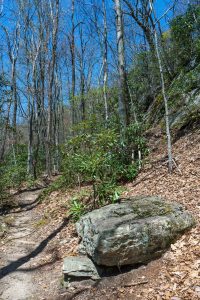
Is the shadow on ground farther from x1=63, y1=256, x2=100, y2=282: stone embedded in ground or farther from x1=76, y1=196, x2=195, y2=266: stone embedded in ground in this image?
x1=76, y1=196, x2=195, y2=266: stone embedded in ground

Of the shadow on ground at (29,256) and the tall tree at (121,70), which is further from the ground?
the tall tree at (121,70)

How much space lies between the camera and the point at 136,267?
4668mm

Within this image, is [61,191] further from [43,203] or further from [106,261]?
[106,261]

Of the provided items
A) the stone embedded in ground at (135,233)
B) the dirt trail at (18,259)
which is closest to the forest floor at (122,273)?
the dirt trail at (18,259)

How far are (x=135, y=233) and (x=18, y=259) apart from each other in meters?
3.02

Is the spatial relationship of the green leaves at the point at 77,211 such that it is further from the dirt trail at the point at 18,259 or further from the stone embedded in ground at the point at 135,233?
the stone embedded in ground at the point at 135,233

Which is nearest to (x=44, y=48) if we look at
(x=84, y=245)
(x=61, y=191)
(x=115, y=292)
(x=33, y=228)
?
(x=61, y=191)

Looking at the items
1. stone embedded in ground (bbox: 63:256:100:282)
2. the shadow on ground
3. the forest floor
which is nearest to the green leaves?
the forest floor

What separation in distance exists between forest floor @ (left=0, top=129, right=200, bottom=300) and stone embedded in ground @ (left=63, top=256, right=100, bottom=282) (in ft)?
0.67

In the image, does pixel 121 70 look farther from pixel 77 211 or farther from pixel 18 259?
pixel 18 259

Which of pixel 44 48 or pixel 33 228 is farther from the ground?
pixel 44 48

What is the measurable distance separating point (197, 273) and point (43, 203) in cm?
774

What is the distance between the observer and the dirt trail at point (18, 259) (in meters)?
5.04

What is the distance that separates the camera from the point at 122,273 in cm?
466
